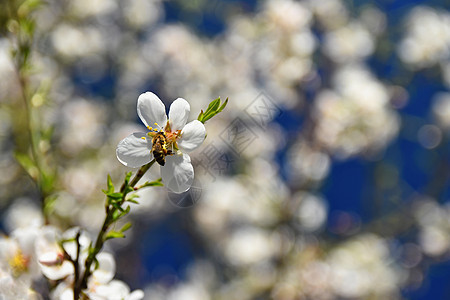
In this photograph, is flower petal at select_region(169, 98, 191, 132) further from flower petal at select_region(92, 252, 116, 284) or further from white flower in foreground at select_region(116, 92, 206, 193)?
flower petal at select_region(92, 252, 116, 284)

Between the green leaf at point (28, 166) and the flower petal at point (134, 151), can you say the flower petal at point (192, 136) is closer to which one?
the flower petal at point (134, 151)

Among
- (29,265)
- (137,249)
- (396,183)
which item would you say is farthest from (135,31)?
(29,265)

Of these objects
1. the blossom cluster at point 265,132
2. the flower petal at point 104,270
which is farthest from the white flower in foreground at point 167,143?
the blossom cluster at point 265,132

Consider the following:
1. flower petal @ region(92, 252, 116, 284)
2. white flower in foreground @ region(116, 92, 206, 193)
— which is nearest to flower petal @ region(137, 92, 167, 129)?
white flower in foreground @ region(116, 92, 206, 193)

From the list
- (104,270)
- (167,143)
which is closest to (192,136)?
(167,143)

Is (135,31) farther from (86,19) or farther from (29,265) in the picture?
(29,265)

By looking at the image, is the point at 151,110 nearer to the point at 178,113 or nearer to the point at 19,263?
the point at 178,113

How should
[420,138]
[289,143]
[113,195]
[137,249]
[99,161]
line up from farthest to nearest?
[420,138] < [289,143] < [137,249] < [99,161] < [113,195]
